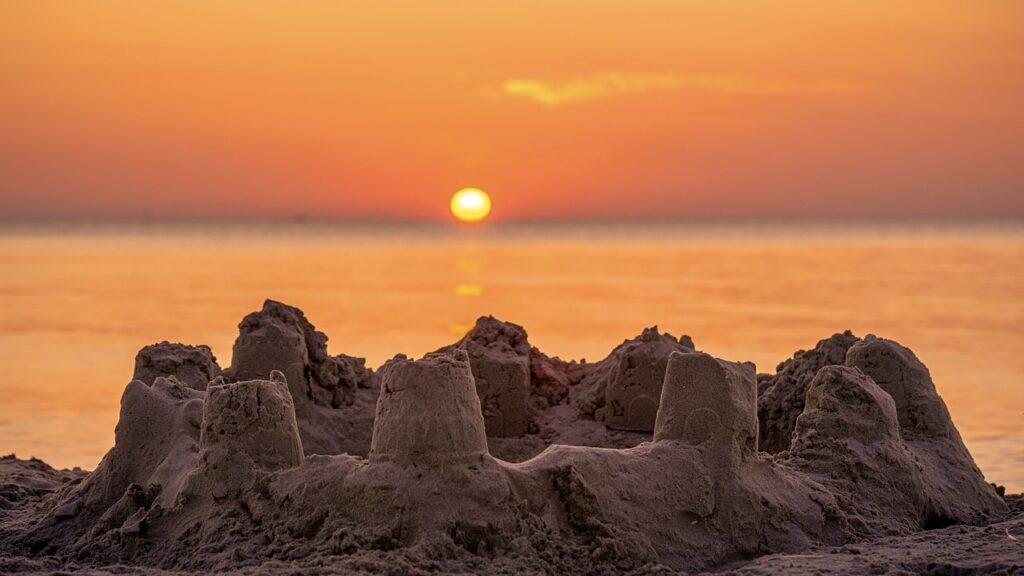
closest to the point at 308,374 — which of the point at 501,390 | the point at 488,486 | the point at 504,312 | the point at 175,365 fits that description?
the point at 175,365

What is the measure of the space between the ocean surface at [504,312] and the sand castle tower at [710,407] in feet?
12.2

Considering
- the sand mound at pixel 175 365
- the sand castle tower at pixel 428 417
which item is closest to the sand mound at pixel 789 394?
the sand castle tower at pixel 428 417

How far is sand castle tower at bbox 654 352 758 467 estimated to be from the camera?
748 cm

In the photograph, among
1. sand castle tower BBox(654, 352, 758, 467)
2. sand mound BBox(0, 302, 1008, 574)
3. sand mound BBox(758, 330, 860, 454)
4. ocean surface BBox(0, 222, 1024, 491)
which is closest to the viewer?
sand mound BBox(0, 302, 1008, 574)

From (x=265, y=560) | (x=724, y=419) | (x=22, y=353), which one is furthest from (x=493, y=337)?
(x=22, y=353)

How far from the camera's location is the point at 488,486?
6734mm

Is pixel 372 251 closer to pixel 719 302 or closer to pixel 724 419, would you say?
pixel 719 302

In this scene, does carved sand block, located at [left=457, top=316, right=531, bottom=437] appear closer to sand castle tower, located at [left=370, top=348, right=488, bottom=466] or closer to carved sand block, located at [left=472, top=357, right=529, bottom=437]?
carved sand block, located at [left=472, top=357, right=529, bottom=437]

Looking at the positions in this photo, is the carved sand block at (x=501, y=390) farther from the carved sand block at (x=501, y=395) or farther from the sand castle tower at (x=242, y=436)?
the sand castle tower at (x=242, y=436)

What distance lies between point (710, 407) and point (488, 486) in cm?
149

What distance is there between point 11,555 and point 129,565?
0.88 metres

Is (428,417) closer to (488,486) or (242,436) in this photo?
(488,486)

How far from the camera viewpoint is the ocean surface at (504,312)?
1397 centimetres

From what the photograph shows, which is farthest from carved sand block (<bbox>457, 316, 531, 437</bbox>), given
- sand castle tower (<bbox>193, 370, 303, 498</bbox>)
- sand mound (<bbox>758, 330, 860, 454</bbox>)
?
sand castle tower (<bbox>193, 370, 303, 498</bbox>)
